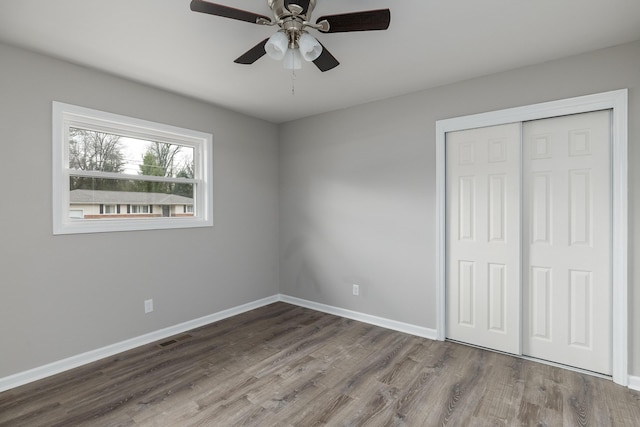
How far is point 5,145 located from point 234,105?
2.04m

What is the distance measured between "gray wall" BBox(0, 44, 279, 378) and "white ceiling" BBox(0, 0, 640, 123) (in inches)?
8.7

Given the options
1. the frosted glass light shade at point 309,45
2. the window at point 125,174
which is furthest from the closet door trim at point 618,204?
the window at point 125,174

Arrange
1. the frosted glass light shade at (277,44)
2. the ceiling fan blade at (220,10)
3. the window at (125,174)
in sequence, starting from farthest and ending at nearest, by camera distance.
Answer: the window at (125,174), the frosted glass light shade at (277,44), the ceiling fan blade at (220,10)

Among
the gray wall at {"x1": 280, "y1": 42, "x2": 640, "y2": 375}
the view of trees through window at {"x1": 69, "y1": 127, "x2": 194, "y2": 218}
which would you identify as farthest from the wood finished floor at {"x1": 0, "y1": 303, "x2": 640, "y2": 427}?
the view of trees through window at {"x1": 69, "y1": 127, "x2": 194, "y2": 218}

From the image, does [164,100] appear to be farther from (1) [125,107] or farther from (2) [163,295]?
(2) [163,295]

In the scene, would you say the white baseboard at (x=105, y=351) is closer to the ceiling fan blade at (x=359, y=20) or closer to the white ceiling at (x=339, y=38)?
the white ceiling at (x=339, y=38)

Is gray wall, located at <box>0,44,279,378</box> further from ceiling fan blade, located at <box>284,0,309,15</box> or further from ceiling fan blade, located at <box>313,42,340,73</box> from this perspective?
ceiling fan blade, located at <box>284,0,309,15</box>

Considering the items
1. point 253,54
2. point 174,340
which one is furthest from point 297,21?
point 174,340

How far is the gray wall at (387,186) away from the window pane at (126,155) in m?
1.42

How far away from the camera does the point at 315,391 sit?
233 centimetres

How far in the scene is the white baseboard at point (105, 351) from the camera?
7.81 feet

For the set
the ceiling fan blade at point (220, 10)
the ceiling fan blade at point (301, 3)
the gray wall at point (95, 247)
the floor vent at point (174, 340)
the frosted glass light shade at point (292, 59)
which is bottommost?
the floor vent at point (174, 340)

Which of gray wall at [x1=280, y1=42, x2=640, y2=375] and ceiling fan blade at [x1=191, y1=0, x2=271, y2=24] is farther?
gray wall at [x1=280, y1=42, x2=640, y2=375]

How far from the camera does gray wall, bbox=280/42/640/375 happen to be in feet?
8.06
